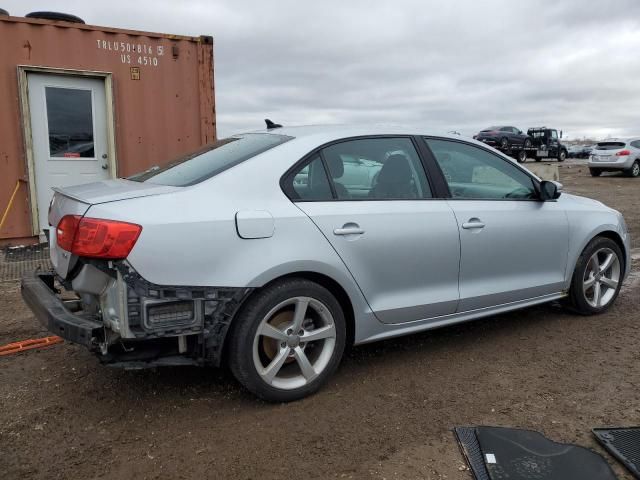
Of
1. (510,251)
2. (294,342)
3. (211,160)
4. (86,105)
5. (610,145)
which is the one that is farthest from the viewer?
(610,145)

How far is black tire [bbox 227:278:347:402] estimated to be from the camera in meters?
2.84

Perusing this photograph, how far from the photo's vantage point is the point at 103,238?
257 cm

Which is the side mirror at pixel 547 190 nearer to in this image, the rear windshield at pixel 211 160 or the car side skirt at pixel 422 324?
the car side skirt at pixel 422 324

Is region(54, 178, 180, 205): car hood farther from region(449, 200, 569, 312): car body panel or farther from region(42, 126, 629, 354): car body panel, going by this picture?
region(449, 200, 569, 312): car body panel

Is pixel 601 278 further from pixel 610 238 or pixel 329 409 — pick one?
pixel 329 409

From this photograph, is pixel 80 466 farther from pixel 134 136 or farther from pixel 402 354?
pixel 134 136

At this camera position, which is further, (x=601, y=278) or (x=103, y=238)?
(x=601, y=278)

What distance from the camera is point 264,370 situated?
297 centimetres

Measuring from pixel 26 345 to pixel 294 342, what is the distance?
7.05 ft

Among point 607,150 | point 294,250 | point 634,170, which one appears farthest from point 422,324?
point 634,170

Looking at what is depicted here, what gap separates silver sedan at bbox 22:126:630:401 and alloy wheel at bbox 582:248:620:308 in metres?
0.50

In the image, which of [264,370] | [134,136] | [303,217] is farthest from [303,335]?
[134,136]

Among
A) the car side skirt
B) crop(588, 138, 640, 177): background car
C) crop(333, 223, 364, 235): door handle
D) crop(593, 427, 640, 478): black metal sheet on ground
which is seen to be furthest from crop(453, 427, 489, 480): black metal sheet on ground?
crop(588, 138, 640, 177): background car

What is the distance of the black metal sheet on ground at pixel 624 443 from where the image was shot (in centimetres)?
251
